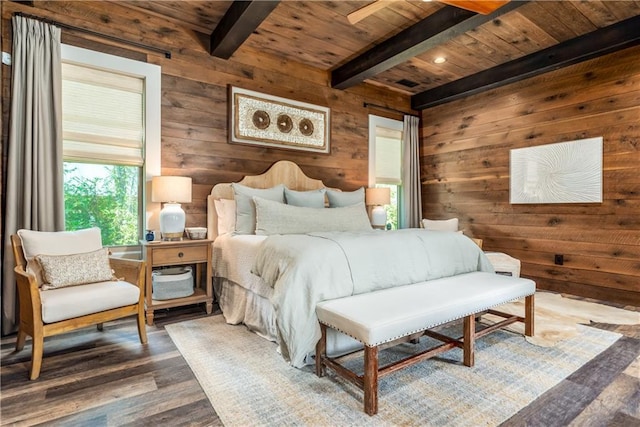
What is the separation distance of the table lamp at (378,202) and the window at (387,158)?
31 cm

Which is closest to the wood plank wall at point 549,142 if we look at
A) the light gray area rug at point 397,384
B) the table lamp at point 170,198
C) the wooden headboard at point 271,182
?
the light gray area rug at point 397,384

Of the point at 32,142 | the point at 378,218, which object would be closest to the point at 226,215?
the point at 32,142

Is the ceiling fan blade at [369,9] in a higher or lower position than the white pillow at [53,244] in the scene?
higher

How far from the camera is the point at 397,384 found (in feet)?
6.11

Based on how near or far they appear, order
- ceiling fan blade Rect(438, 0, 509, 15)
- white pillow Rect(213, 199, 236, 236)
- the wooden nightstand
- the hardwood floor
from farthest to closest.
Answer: white pillow Rect(213, 199, 236, 236)
the wooden nightstand
ceiling fan blade Rect(438, 0, 509, 15)
the hardwood floor

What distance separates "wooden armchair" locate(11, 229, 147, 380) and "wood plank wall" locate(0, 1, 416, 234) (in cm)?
122

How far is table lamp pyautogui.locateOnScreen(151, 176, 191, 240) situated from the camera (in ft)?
10.1

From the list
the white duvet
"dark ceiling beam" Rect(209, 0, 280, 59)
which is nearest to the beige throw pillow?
the white duvet

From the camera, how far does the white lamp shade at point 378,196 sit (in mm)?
4680

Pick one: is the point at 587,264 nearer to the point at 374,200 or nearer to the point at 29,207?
the point at 374,200

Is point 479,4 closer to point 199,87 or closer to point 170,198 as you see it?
point 199,87

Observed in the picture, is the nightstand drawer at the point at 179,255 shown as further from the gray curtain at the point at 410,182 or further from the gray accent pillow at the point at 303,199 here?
the gray curtain at the point at 410,182

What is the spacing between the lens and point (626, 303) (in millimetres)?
3451

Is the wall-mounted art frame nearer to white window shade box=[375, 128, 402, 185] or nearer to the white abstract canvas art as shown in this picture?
white window shade box=[375, 128, 402, 185]
